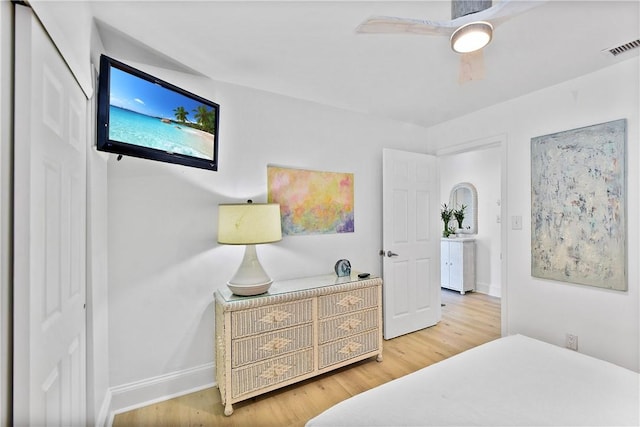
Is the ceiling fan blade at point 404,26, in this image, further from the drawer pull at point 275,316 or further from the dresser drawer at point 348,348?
the dresser drawer at point 348,348

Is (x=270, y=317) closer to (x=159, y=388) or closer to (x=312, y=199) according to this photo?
(x=159, y=388)

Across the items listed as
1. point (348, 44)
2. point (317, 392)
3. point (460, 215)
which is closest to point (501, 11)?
point (348, 44)

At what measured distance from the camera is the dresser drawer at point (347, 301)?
2.23m

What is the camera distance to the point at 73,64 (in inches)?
46.6

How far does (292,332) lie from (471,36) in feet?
6.59

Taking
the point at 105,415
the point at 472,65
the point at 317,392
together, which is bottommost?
the point at 317,392

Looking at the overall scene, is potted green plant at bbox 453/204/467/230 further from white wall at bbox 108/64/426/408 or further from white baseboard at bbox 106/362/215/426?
white baseboard at bbox 106/362/215/426

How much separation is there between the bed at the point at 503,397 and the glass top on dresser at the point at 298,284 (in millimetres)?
1057

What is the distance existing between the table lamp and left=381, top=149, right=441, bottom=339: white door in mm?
1389

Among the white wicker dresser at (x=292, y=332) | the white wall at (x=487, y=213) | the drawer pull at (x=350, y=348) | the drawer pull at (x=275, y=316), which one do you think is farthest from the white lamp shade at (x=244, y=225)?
the white wall at (x=487, y=213)

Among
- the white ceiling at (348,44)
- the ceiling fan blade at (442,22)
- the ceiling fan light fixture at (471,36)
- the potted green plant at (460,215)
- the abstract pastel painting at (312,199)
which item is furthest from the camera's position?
the potted green plant at (460,215)

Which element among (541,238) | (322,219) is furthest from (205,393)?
(541,238)

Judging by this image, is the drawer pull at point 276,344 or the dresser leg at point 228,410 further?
the drawer pull at point 276,344

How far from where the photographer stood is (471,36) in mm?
1239
